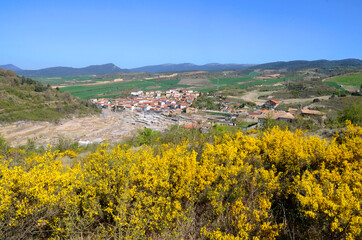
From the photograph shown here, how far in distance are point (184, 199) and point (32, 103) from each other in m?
42.1

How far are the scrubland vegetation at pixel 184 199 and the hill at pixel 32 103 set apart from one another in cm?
3450

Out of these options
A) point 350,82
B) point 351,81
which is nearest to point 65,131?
point 350,82

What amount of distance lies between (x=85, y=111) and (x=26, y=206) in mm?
42981

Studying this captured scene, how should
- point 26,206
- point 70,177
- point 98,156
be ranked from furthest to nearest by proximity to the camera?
point 98,156
point 70,177
point 26,206

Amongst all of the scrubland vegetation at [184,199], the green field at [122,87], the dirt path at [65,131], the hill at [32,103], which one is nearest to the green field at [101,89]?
the green field at [122,87]

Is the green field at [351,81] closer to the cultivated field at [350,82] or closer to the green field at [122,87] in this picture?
the cultivated field at [350,82]

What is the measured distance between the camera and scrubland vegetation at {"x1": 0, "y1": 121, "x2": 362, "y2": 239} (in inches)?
141

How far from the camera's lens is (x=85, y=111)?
42969mm

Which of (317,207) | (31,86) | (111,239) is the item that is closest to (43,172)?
(111,239)

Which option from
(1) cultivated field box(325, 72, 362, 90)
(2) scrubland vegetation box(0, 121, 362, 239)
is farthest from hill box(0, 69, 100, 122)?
(1) cultivated field box(325, 72, 362, 90)

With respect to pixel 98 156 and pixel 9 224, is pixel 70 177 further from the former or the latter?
pixel 9 224

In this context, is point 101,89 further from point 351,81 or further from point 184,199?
point 184,199

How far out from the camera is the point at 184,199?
467cm

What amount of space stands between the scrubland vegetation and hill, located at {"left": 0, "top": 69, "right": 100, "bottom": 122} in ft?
113
